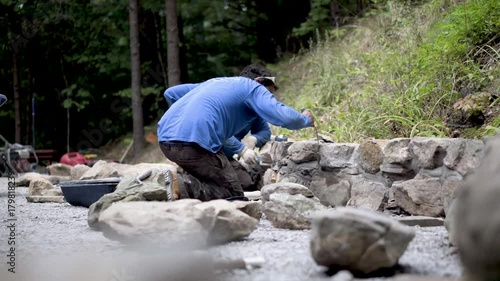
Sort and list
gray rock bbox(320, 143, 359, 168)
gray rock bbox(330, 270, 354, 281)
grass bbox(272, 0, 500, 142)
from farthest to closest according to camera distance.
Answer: grass bbox(272, 0, 500, 142)
gray rock bbox(320, 143, 359, 168)
gray rock bbox(330, 270, 354, 281)

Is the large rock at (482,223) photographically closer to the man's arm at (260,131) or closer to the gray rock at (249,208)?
the gray rock at (249,208)

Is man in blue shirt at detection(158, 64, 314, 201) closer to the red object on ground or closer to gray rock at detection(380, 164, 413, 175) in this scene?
gray rock at detection(380, 164, 413, 175)

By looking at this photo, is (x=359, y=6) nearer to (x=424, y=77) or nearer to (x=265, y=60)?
(x=265, y=60)

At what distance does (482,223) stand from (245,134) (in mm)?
3858

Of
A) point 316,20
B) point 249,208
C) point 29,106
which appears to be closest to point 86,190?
point 249,208

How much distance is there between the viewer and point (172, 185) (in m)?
5.28

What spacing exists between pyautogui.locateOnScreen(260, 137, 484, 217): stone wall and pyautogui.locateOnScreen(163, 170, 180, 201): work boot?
117cm

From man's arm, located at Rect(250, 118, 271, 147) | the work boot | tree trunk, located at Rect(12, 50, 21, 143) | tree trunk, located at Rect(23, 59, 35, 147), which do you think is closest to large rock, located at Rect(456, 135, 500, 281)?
the work boot

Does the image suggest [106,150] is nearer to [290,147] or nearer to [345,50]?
[345,50]

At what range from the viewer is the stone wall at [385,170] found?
461 cm

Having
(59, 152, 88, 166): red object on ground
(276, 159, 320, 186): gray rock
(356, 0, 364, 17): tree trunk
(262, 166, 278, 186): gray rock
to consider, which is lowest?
(59, 152, 88, 166): red object on ground

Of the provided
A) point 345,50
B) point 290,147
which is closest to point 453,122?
point 290,147

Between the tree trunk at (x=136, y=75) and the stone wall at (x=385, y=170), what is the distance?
833cm

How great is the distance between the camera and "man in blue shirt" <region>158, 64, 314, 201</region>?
17.3 feet
